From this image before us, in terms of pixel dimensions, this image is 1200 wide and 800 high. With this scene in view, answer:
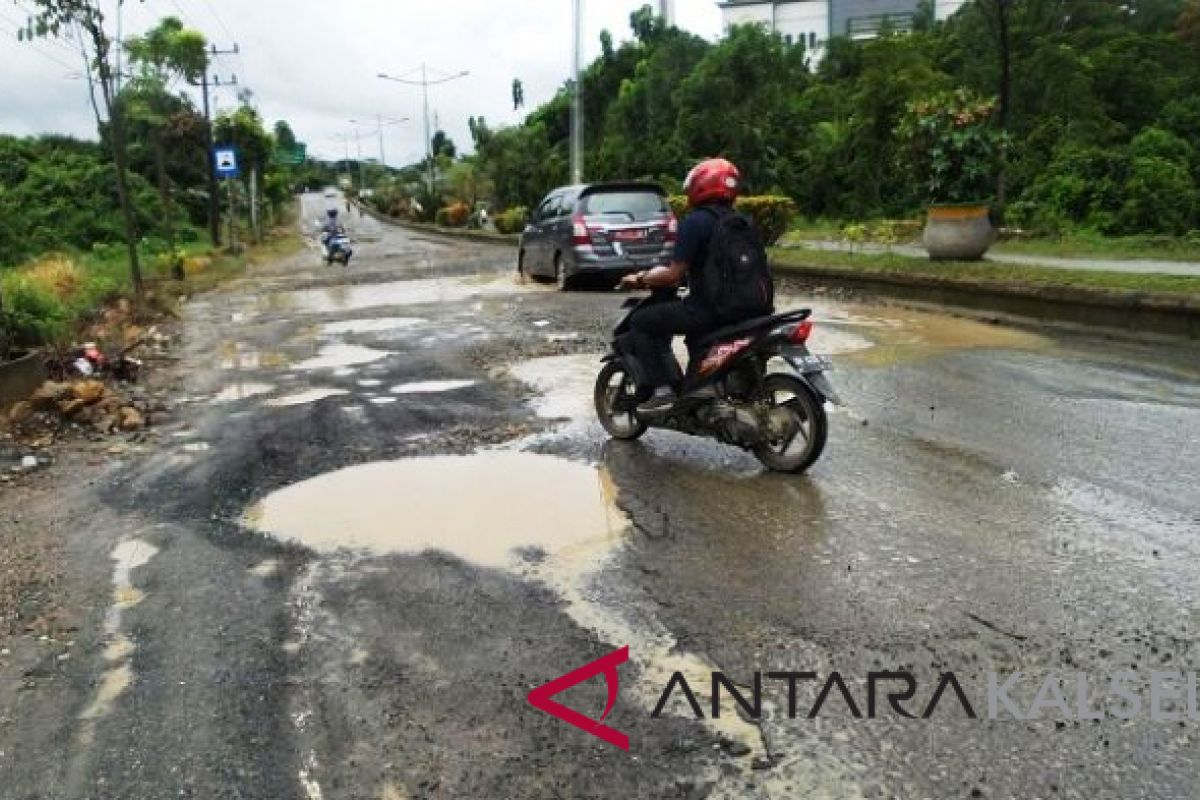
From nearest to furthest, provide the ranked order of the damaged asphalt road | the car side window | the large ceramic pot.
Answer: the damaged asphalt road → the large ceramic pot → the car side window

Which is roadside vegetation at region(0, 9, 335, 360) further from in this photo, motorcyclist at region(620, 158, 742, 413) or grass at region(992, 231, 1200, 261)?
grass at region(992, 231, 1200, 261)

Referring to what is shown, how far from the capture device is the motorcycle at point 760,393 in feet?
17.0

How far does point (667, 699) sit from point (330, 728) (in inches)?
37.8

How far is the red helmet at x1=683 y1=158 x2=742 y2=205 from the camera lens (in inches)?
208

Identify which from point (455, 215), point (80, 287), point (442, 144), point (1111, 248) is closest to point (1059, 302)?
point (1111, 248)

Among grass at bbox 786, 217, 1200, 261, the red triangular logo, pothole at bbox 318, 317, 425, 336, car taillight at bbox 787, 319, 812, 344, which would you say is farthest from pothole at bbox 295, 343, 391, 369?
grass at bbox 786, 217, 1200, 261

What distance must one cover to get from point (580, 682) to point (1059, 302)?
816cm

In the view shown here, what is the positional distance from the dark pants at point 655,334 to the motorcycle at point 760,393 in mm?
142

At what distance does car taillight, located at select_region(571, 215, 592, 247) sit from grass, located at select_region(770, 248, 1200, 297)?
9.49ft

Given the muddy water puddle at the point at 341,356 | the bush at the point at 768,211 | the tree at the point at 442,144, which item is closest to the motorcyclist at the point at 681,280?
the muddy water puddle at the point at 341,356

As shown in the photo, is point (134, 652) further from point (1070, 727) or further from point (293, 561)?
point (1070, 727)

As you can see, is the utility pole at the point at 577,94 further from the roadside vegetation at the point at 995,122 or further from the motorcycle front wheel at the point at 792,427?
the motorcycle front wheel at the point at 792,427

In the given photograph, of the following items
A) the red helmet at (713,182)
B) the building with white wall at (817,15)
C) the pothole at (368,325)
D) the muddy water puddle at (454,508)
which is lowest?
the muddy water puddle at (454,508)

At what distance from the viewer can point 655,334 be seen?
578cm
